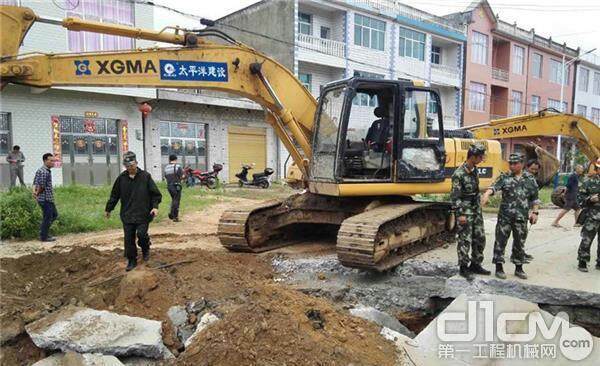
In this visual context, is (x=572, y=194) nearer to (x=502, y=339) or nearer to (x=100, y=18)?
(x=502, y=339)

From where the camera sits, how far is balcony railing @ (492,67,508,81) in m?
32.9

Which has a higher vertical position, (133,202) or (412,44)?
(412,44)

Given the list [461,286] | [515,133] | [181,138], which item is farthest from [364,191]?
[181,138]

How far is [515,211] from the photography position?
18.6 feet

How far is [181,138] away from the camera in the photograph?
825 inches

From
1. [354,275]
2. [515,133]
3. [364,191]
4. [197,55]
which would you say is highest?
[197,55]

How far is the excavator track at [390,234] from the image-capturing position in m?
5.55

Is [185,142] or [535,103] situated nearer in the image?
[185,142]

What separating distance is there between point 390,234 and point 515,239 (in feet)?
4.90

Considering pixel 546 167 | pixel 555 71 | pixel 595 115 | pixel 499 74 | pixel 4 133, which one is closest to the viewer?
pixel 546 167

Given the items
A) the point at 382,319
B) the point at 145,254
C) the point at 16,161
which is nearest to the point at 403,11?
the point at 16,161

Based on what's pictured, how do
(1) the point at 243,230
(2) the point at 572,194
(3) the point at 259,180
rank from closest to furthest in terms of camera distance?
(1) the point at 243,230, (2) the point at 572,194, (3) the point at 259,180

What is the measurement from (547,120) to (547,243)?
4331mm

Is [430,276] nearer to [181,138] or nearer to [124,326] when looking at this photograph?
[124,326]
